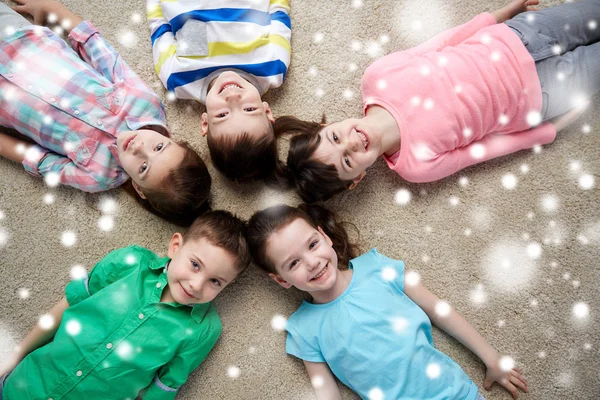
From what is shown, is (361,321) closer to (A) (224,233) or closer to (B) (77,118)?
(A) (224,233)

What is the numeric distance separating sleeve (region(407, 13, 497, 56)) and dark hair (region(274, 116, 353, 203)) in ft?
1.12

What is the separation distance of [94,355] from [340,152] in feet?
2.39

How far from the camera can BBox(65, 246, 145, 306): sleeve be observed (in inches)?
42.8

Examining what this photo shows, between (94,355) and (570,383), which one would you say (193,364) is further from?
(570,383)

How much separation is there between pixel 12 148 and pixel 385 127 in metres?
0.97

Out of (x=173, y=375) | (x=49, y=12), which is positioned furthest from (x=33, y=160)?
(x=173, y=375)

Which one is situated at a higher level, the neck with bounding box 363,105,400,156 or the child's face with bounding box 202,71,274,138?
the child's face with bounding box 202,71,274,138

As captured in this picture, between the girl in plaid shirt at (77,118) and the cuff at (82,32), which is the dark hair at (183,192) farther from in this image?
the cuff at (82,32)

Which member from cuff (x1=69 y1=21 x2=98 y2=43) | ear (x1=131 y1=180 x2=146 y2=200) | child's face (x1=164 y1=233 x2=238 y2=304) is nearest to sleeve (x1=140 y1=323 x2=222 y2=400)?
child's face (x1=164 y1=233 x2=238 y2=304)

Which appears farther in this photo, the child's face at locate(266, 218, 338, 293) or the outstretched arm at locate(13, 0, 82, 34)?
the outstretched arm at locate(13, 0, 82, 34)

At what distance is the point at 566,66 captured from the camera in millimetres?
1118

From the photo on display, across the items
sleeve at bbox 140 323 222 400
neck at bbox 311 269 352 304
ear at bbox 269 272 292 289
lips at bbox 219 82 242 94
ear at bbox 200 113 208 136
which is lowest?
sleeve at bbox 140 323 222 400

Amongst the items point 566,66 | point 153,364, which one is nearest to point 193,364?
point 153,364

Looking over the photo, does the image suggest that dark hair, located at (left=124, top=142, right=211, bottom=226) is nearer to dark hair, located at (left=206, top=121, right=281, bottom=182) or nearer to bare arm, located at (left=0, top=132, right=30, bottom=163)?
dark hair, located at (left=206, top=121, right=281, bottom=182)
